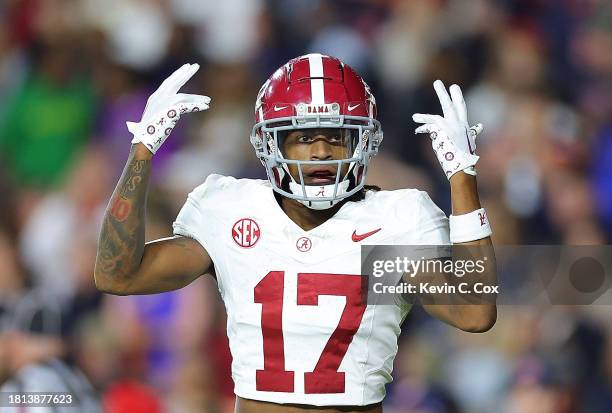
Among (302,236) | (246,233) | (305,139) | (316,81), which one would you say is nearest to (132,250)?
(246,233)

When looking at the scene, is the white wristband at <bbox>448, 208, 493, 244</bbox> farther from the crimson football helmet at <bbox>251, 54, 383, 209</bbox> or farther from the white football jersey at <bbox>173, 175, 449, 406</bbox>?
the crimson football helmet at <bbox>251, 54, 383, 209</bbox>

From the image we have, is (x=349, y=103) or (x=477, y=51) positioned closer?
(x=349, y=103)

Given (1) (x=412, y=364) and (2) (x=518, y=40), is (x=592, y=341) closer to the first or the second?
(1) (x=412, y=364)

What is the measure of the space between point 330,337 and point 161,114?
72cm

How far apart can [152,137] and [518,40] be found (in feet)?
10.4

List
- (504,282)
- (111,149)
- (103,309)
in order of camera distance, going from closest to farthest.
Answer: (504,282)
(103,309)
(111,149)

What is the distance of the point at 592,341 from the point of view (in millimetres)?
4387

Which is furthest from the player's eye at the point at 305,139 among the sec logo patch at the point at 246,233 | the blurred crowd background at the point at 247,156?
the blurred crowd background at the point at 247,156

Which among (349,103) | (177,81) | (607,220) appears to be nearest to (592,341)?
(607,220)

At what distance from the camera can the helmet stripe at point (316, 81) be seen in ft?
9.02

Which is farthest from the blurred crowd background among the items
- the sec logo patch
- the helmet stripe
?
the helmet stripe

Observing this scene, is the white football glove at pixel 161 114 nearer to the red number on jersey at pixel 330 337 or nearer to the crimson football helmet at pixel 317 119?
the crimson football helmet at pixel 317 119

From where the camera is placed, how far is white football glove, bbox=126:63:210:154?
8.80 feet

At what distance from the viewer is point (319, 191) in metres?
2.67
